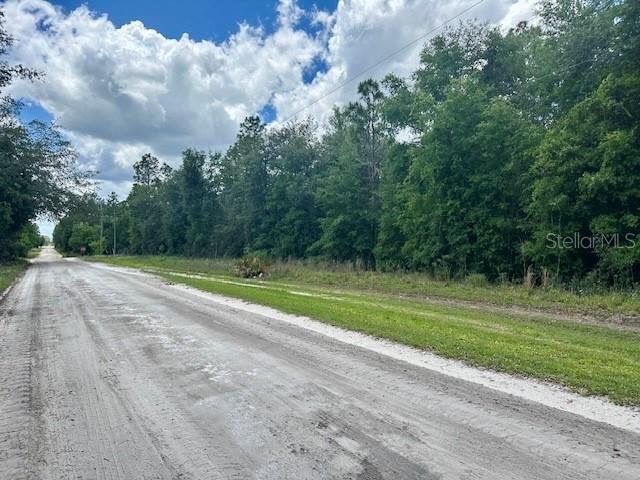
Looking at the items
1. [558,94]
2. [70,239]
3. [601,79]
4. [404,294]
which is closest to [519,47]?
[558,94]

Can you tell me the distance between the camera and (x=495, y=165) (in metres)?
19.3

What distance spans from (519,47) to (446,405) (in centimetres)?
2543

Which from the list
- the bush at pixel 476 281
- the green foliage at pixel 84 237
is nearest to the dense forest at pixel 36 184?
the bush at pixel 476 281

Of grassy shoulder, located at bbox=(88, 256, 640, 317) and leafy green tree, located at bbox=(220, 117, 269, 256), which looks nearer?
grassy shoulder, located at bbox=(88, 256, 640, 317)

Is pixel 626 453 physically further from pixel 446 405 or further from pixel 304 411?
pixel 304 411

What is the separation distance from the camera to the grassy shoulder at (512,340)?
481 centimetres

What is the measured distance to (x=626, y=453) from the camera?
310cm

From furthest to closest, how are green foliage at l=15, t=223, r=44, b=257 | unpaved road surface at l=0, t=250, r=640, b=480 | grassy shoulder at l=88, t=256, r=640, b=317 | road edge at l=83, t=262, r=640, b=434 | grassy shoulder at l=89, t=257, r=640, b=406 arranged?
green foliage at l=15, t=223, r=44, b=257 → grassy shoulder at l=88, t=256, r=640, b=317 → grassy shoulder at l=89, t=257, r=640, b=406 → road edge at l=83, t=262, r=640, b=434 → unpaved road surface at l=0, t=250, r=640, b=480

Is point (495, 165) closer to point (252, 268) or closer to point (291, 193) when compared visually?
point (252, 268)

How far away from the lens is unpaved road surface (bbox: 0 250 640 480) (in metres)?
2.98

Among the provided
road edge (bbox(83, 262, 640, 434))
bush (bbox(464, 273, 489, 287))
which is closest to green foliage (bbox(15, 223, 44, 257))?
bush (bbox(464, 273, 489, 287))

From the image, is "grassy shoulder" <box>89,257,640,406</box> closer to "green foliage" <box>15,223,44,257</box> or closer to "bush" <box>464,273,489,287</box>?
"bush" <box>464,273,489,287</box>

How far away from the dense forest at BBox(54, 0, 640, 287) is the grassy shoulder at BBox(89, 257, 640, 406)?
625cm

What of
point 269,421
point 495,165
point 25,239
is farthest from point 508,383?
point 25,239
